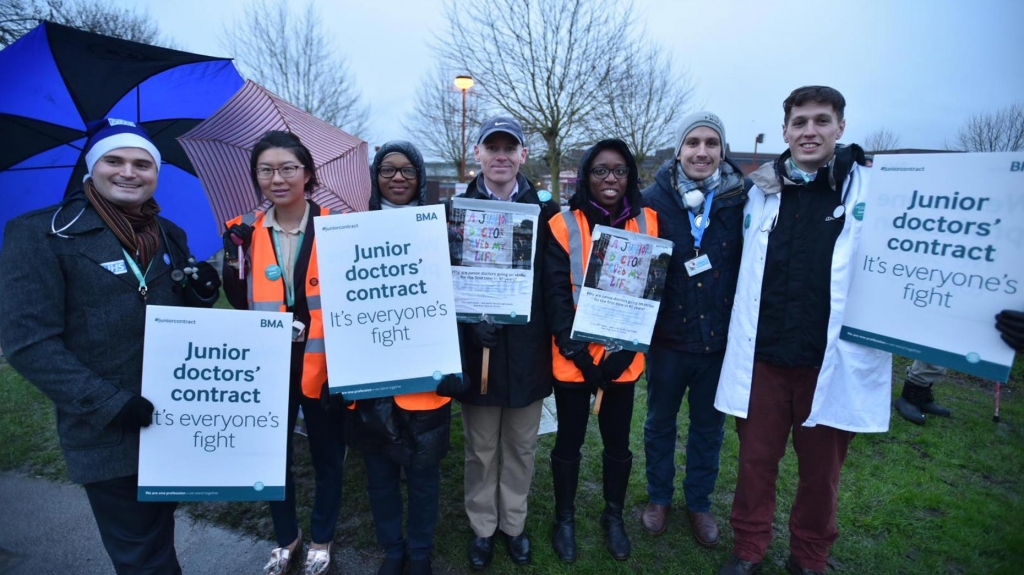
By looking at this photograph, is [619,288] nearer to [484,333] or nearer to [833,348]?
[484,333]

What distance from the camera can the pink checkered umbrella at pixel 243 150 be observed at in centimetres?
371

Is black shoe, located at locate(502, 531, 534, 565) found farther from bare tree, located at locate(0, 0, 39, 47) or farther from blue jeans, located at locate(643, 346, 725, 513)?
bare tree, located at locate(0, 0, 39, 47)

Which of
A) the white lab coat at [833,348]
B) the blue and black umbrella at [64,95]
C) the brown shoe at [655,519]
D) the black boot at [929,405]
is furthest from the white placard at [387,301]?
the black boot at [929,405]

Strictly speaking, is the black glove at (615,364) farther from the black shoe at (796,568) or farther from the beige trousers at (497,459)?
the black shoe at (796,568)

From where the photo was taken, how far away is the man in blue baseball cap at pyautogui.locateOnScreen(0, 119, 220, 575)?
6.04 feet

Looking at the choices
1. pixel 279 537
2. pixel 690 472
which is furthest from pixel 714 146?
pixel 279 537

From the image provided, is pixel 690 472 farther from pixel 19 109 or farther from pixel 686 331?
pixel 19 109

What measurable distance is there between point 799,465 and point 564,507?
140 centimetres

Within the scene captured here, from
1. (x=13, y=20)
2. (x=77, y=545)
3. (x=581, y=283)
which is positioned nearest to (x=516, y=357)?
(x=581, y=283)

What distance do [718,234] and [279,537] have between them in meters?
3.10

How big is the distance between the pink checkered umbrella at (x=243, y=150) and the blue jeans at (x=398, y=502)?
6.96 feet

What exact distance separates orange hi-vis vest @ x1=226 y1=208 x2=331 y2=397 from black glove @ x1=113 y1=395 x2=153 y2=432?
0.60m

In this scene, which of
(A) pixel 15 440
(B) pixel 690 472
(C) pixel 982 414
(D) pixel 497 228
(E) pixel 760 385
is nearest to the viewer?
(D) pixel 497 228

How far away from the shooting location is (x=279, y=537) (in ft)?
9.30
